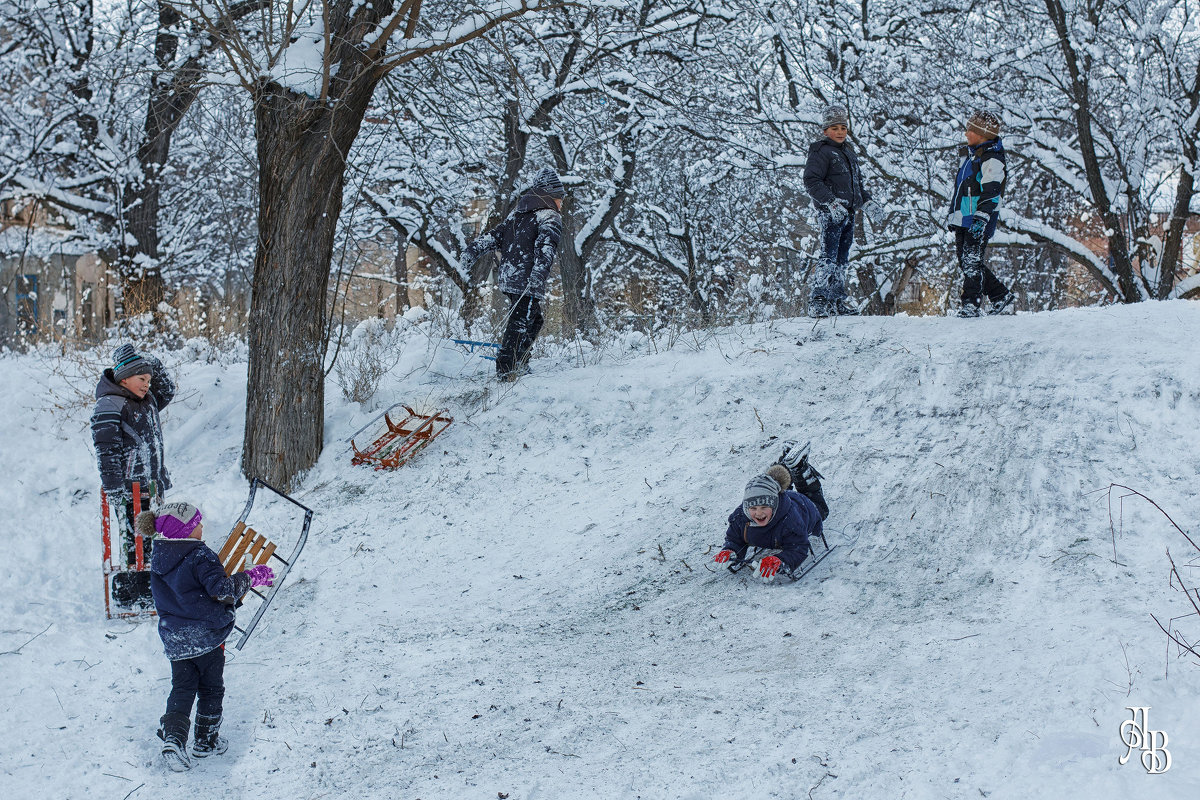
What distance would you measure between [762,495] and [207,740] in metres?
2.83

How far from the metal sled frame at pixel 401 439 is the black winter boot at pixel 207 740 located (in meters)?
3.09

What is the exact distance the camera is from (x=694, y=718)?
348 centimetres

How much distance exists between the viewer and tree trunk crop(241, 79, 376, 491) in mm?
6578

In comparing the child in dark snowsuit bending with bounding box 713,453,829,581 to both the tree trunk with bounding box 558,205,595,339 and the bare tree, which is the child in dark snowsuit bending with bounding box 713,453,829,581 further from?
the tree trunk with bounding box 558,205,595,339

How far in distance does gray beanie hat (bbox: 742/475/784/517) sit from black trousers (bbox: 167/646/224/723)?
8.73 feet

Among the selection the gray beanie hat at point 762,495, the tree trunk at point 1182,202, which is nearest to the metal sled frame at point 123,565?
the gray beanie hat at point 762,495

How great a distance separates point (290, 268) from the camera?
6.68 meters

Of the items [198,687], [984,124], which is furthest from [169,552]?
[984,124]

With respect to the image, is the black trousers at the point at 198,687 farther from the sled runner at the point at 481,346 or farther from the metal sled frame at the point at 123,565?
the sled runner at the point at 481,346

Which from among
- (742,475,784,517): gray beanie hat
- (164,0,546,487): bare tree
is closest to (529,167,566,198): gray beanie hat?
(164,0,546,487): bare tree

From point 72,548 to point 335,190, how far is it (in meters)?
3.26

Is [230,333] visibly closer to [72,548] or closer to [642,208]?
[72,548]

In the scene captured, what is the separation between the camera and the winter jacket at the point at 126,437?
5352 mm

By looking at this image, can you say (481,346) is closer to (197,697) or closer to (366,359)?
(366,359)
